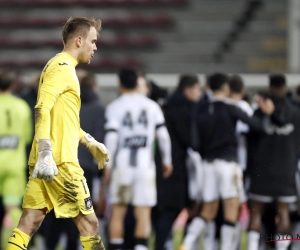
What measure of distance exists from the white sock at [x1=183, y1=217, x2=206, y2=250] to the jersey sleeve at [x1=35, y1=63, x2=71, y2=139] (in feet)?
13.7

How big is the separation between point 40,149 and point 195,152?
4533mm

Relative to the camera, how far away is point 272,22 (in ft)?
63.8

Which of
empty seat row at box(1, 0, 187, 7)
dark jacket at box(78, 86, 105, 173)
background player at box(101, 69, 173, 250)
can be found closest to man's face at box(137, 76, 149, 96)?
background player at box(101, 69, 173, 250)

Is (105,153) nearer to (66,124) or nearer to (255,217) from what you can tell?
(66,124)

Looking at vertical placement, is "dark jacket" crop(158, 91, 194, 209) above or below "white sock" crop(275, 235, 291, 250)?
above

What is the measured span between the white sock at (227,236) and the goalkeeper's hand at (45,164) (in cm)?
411

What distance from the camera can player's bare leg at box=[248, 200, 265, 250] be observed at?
947 centimetres

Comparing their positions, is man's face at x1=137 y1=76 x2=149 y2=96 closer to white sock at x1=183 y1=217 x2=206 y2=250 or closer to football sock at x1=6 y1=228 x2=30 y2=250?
white sock at x1=183 y1=217 x2=206 y2=250

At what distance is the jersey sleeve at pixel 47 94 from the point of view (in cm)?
582

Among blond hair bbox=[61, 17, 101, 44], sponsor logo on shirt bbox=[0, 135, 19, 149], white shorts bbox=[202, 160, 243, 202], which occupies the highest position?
blond hair bbox=[61, 17, 101, 44]

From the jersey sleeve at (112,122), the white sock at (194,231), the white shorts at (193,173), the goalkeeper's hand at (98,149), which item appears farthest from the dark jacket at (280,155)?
the goalkeeper's hand at (98,149)

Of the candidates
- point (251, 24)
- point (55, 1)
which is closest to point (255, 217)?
point (251, 24)

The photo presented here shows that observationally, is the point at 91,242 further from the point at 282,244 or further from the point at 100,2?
the point at 100,2

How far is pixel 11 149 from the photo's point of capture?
9336 millimetres
